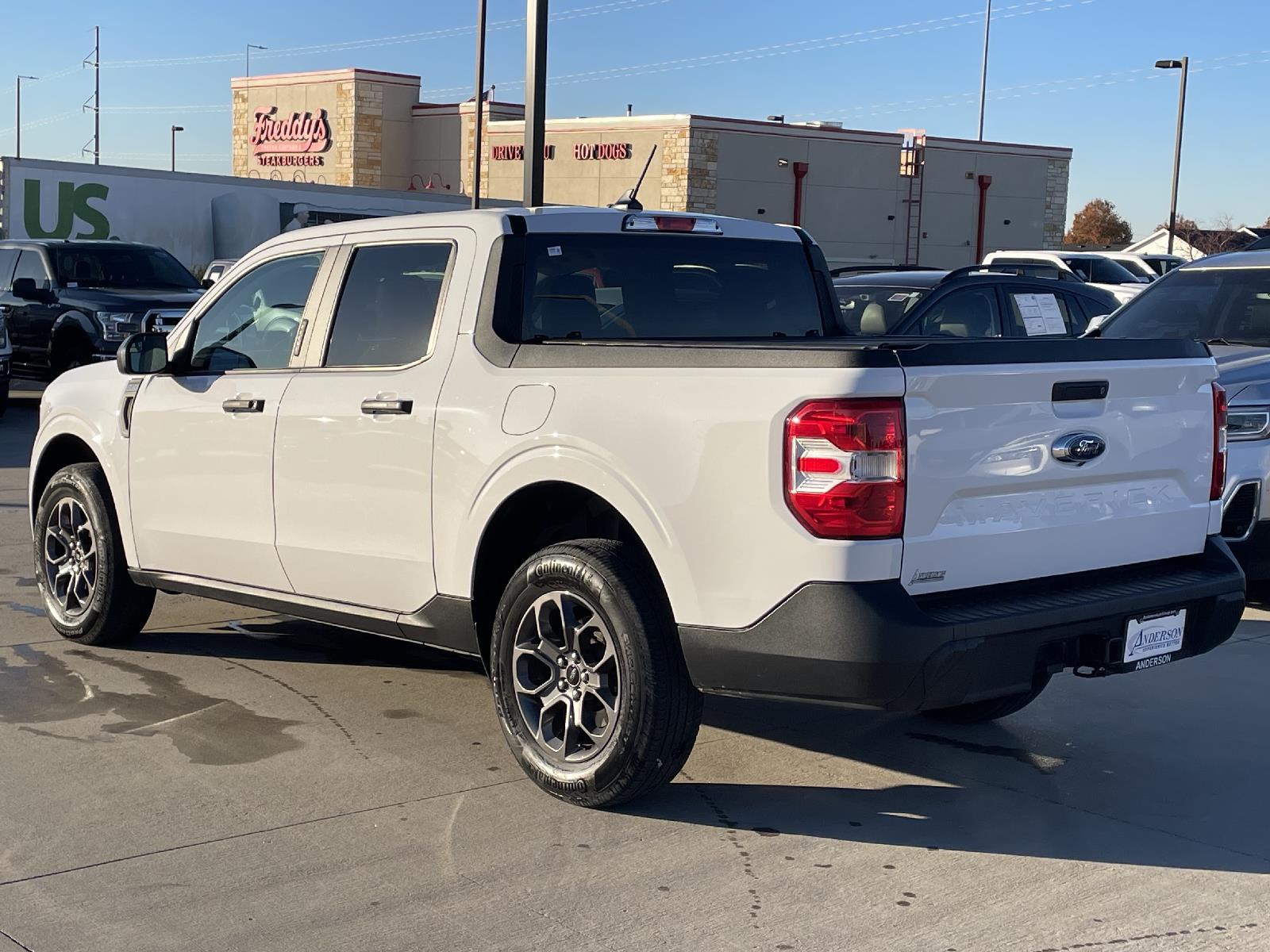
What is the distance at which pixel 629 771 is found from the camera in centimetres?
484

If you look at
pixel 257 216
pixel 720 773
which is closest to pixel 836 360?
pixel 720 773

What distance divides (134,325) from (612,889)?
1429 centimetres

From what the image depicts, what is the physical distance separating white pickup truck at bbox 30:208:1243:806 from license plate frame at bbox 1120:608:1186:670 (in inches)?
0.6

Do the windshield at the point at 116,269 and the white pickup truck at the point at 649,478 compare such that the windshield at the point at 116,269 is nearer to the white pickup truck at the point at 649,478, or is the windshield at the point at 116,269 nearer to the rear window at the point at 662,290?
the white pickup truck at the point at 649,478

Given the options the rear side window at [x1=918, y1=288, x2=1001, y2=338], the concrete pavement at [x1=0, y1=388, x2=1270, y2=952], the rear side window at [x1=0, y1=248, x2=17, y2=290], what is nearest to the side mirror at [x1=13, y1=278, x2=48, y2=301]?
the rear side window at [x1=0, y1=248, x2=17, y2=290]

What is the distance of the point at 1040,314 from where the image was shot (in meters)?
12.8

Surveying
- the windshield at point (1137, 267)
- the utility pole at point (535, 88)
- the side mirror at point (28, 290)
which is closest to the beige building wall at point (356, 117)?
the windshield at point (1137, 267)

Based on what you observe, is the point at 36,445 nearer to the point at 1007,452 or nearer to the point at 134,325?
the point at 1007,452

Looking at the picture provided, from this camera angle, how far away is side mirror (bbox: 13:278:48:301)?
17.2 metres

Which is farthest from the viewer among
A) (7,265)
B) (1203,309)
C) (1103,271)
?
(1103,271)

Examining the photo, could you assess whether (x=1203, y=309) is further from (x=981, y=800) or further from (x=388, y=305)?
(x=388, y=305)

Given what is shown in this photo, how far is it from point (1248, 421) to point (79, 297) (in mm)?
13676

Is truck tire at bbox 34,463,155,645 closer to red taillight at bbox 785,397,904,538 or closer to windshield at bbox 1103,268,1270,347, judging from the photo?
red taillight at bbox 785,397,904,538

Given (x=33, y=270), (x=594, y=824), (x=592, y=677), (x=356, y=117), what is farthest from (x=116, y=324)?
(x=356, y=117)
